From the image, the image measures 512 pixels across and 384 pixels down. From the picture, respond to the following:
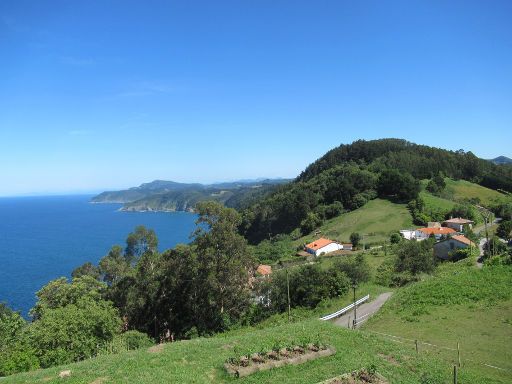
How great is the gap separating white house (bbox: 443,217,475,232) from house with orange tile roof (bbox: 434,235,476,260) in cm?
2005

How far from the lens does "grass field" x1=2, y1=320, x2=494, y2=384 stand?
12.8 metres

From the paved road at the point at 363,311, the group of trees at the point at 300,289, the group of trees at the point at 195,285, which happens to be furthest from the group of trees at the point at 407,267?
the group of trees at the point at 195,285

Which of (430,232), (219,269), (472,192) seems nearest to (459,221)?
(430,232)

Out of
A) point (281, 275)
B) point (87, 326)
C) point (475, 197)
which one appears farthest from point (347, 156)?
point (87, 326)

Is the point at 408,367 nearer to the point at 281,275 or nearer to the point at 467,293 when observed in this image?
the point at 467,293

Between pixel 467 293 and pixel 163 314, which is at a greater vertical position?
pixel 467 293

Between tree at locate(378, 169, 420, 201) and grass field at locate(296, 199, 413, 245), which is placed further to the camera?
tree at locate(378, 169, 420, 201)

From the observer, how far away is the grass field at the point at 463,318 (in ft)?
53.9

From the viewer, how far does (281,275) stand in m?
Result: 34.8

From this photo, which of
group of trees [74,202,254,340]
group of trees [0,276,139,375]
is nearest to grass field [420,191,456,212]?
group of trees [74,202,254,340]

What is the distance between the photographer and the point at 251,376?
42.4 ft

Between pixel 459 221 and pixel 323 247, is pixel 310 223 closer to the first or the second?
pixel 323 247

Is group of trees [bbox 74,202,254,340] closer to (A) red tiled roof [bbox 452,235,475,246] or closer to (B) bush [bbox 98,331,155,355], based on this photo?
(B) bush [bbox 98,331,155,355]

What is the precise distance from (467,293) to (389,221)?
62119 mm
